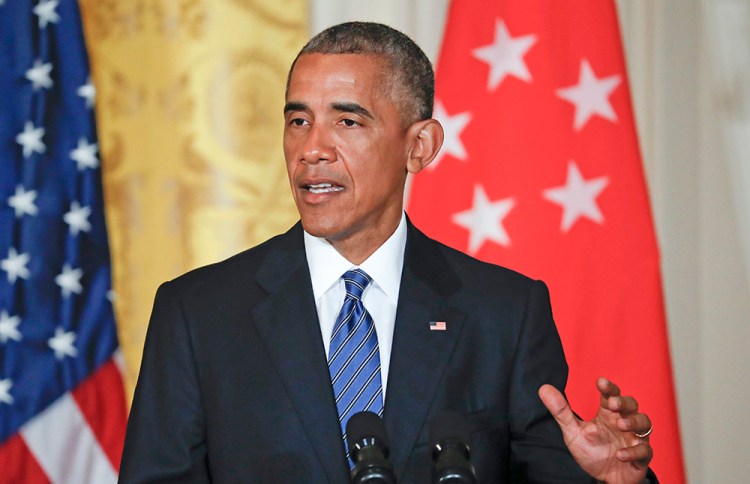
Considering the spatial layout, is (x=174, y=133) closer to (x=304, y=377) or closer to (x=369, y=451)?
(x=304, y=377)

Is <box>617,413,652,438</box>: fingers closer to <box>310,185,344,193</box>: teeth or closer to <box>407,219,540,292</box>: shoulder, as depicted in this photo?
<box>407,219,540,292</box>: shoulder

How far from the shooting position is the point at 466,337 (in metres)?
1.92

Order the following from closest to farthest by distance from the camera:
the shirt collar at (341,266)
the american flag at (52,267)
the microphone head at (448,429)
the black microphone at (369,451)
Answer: the black microphone at (369,451), the microphone head at (448,429), the shirt collar at (341,266), the american flag at (52,267)

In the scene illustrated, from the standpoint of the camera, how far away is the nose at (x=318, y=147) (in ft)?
6.05

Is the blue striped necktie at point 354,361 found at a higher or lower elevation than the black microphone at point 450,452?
higher

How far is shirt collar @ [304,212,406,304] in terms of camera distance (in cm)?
195

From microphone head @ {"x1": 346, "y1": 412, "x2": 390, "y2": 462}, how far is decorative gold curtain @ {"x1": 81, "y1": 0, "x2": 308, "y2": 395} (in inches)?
81.3

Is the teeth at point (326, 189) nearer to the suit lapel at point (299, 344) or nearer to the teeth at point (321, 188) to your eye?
the teeth at point (321, 188)

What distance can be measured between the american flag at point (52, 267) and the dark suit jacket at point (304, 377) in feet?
4.14

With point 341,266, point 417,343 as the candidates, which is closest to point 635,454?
point 417,343

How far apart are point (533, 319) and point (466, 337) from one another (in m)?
0.16

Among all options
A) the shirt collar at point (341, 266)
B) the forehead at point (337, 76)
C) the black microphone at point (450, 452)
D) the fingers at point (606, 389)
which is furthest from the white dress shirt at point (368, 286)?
the black microphone at point (450, 452)

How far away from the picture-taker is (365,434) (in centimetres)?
125

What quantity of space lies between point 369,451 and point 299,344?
2.12 feet
